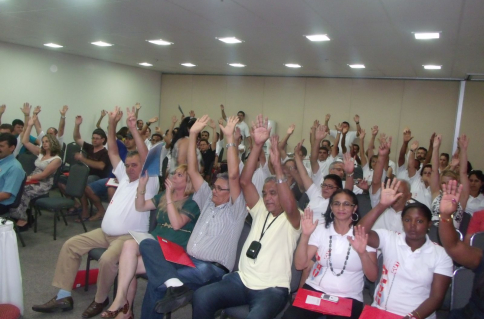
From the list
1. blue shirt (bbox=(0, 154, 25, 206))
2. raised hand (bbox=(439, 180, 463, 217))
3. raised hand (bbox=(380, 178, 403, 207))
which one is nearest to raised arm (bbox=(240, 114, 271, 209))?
raised hand (bbox=(380, 178, 403, 207))

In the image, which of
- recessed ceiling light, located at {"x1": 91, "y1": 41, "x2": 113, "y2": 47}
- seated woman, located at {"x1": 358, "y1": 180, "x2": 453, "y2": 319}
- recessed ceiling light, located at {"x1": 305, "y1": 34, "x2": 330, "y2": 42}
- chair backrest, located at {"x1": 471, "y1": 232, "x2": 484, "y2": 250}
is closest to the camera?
seated woman, located at {"x1": 358, "y1": 180, "x2": 453, "y2": 319}

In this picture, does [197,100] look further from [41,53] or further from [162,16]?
[162,16]

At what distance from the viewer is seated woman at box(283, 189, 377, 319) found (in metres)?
2.47

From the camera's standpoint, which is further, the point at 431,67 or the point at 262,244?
the point at 431,67

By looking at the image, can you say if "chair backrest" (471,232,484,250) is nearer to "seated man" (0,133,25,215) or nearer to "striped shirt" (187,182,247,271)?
"striped shirt" (187,182,247,271)

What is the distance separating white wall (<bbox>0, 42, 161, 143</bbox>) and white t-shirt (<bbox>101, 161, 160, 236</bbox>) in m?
6.69

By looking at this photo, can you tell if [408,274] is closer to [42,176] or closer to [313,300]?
[313,300]

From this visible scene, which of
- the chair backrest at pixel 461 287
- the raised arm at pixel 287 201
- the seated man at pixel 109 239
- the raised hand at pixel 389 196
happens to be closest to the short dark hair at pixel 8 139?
the seated man at pixel 109 239

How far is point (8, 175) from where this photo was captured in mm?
4320

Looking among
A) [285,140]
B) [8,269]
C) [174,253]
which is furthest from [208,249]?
[285,140]

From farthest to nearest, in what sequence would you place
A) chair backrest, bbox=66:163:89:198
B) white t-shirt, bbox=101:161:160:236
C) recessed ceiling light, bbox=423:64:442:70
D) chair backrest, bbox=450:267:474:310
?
recessed ceiling light, bbox=423:64:442:70 → chair backrest, bbox=66:163:89:198 → white t-shirt, bbox=101:161:160:236 → chair backrest, bbox=450:267:474:310

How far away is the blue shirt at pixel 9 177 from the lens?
4305mm

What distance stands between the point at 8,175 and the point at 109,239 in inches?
67.4

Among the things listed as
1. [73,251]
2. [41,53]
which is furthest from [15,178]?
[41,53]
